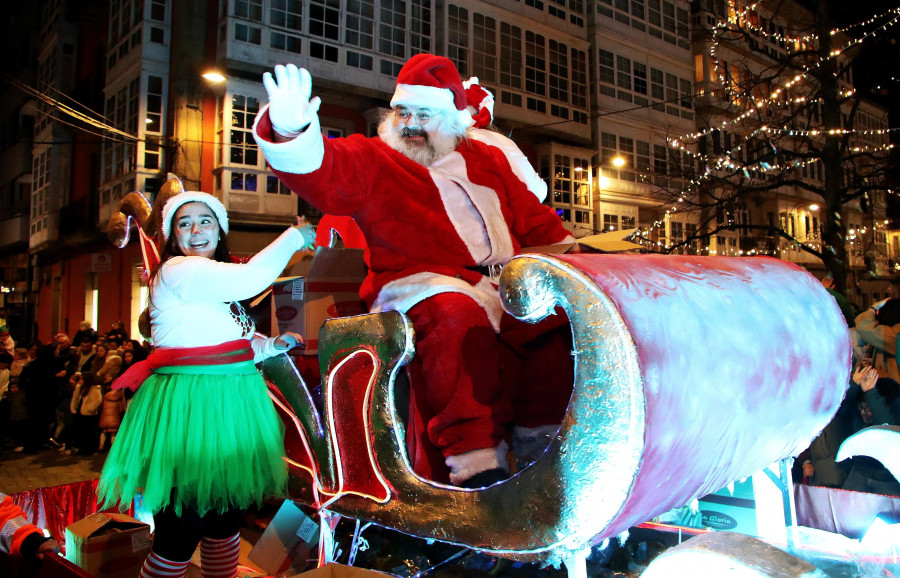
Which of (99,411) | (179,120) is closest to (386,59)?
(179,120)

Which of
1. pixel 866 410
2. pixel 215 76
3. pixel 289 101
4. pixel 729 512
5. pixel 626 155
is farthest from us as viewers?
pixel 626 155

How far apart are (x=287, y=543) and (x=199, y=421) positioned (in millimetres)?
1267

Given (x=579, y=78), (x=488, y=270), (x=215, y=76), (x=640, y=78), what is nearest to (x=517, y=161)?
(x=488, y=270)

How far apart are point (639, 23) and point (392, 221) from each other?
20.7 metres

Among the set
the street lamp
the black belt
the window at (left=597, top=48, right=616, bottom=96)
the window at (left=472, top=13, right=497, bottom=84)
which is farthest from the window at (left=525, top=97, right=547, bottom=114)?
the black belt

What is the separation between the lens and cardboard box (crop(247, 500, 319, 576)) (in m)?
2.93

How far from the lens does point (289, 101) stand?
1765 mm

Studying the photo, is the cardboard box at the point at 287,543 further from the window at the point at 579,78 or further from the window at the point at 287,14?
the window at the point at 579,78

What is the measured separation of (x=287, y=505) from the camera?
10.2 feet

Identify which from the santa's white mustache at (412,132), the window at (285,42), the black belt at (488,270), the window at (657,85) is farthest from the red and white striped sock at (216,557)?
the window at (657,85)

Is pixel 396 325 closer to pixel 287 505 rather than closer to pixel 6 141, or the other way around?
pixel 287 505

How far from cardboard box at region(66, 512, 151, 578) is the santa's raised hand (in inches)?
74.5

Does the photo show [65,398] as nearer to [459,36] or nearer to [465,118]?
[465,118]

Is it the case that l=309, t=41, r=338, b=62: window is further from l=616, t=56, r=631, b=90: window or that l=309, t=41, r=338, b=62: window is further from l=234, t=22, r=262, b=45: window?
l=616, t=56, r=631, b=90: window
